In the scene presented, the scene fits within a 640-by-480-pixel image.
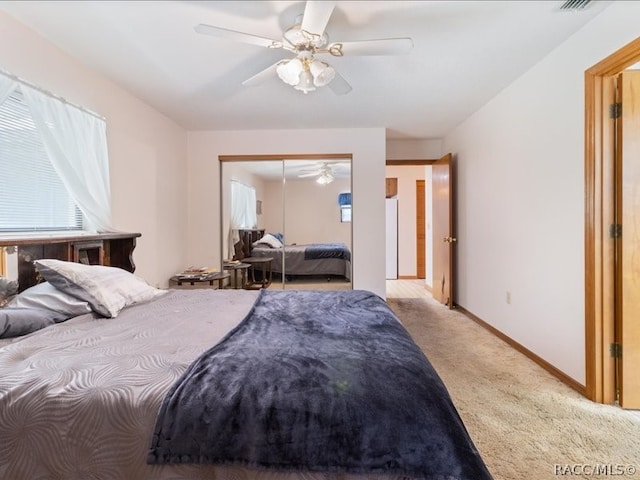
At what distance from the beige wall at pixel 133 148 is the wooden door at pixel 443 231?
11.8ft

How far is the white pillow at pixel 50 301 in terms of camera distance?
155 cm

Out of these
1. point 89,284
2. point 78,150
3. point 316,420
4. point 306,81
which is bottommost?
point 316,420

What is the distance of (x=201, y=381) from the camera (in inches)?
36.4

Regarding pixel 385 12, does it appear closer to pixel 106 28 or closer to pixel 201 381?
pixel 106 28

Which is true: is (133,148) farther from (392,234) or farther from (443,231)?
(392,234)

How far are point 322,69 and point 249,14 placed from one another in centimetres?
53

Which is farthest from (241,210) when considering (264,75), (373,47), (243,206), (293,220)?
(373,47)

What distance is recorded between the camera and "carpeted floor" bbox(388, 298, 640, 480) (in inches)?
57.9

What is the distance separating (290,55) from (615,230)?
2537mm

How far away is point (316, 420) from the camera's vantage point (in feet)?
2.70

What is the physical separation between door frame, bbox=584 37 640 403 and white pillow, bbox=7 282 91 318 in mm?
3057

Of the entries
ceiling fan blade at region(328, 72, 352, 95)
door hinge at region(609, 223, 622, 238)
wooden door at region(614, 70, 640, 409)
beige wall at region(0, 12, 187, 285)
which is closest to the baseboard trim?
wooden door at region(614, 70, 640, 409)

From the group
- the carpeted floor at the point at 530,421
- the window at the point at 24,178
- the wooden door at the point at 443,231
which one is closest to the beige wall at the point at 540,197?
the carpeted floor at the point at 530,421

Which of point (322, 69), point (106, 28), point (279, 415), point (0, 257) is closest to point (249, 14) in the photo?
point (322, 69)
